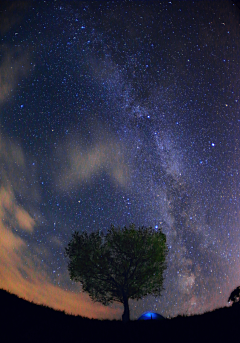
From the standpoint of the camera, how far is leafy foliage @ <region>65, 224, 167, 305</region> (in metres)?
14.7

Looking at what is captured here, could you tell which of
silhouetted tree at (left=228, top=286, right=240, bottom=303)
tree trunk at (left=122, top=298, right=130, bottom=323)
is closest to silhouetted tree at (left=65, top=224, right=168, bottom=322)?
tree trunk at (left=122, top=298, right=130, bottom=323)

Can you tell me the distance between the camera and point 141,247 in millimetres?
15328

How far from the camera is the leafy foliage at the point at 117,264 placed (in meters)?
14.7

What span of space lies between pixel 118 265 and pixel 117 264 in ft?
0.28

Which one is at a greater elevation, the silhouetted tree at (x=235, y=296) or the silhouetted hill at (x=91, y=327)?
the silhouetted tree at (x=235, y=296)

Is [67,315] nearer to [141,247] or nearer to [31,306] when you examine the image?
[31,306]

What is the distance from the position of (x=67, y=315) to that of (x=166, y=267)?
986 centimetres

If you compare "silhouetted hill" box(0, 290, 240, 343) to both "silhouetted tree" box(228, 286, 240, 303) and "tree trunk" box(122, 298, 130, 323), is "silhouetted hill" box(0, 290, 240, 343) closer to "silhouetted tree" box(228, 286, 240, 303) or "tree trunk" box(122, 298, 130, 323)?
"silhouetted tree" box(228, 286, 240, 303)

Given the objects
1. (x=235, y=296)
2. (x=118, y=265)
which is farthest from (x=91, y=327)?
(x=118, y=265)

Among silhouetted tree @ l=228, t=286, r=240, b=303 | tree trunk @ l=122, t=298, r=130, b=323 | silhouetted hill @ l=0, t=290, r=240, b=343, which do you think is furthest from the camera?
tree trunk @ l=122, t=298, r=130, b=323

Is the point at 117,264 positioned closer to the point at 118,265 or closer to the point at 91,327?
the point at 118,265

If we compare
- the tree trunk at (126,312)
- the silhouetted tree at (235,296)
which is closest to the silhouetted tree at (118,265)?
the tree trunk at (126,312)

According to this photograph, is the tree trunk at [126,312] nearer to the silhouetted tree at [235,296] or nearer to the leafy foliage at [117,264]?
the leafy foliage at [117,264]

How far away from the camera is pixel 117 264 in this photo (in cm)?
1468
